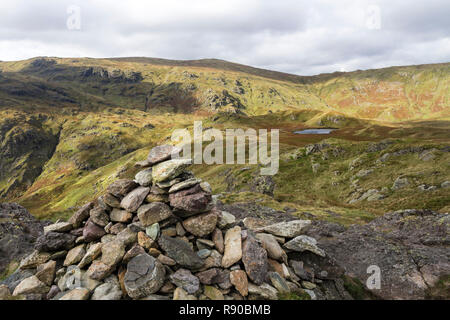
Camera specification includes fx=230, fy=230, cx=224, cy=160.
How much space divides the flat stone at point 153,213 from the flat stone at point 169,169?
180cm

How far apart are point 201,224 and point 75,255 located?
772cm

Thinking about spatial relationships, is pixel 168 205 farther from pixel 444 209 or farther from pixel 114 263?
pixel 444 209

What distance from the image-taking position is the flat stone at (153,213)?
14.0m

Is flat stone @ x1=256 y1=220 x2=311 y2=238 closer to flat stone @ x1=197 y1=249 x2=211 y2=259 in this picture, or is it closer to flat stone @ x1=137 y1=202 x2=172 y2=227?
flat stone @ x1=197 y1=249 x2=211 y2=259

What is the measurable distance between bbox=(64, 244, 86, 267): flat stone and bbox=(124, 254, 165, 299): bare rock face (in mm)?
3883

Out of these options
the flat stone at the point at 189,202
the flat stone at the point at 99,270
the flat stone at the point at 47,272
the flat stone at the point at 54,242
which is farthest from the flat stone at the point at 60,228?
the flat stone at the point at 189,202

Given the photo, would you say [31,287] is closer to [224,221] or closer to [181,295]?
[181,295]

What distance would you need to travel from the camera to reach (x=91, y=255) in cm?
1328

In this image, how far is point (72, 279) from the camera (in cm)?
1240

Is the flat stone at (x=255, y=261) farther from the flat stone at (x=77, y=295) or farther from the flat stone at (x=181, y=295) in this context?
the flat stone at (x=77, y=295)

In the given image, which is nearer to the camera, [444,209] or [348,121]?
[444,209]

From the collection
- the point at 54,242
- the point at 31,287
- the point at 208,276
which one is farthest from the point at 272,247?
the point at 54,242

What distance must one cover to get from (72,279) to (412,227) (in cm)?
2979

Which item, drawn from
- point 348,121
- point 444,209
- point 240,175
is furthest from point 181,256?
point 348,121
